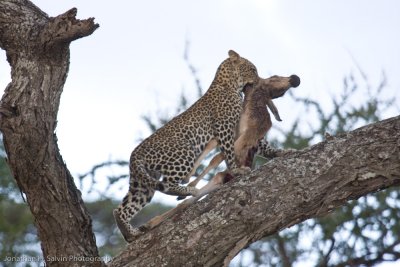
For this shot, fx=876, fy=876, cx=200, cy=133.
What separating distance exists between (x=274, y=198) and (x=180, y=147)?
1.97 m

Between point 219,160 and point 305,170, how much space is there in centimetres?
197

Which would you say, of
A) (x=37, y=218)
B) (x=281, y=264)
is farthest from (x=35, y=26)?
(x=281, y=264)

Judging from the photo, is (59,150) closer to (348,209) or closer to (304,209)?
(304,209)

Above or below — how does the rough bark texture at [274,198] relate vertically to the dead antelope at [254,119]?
below

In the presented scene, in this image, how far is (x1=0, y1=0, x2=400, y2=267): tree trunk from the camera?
18.2ft

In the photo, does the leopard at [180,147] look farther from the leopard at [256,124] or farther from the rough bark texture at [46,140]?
the rough bark texture at [46,140]

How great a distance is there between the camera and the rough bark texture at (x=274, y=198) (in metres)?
5.82

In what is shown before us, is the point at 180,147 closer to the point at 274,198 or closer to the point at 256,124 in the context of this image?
the point at 256,124

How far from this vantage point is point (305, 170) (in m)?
6.12

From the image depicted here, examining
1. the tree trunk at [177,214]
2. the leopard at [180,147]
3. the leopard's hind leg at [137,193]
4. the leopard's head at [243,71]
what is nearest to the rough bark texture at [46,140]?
the tree trunk at [177,214]

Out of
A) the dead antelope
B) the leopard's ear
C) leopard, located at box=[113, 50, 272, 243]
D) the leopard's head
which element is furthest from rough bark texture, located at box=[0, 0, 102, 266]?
the leopard's ear

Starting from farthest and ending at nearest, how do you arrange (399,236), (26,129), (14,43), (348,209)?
(348,209) < (399,236) < (14,43) < (26,129)

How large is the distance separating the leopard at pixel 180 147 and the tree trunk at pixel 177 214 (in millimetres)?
673

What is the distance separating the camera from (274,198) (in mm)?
5988
